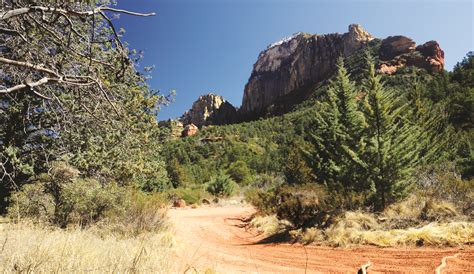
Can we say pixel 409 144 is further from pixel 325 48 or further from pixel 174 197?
pixel 325 48

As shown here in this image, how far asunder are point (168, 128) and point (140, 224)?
5.36m

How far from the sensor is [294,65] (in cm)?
15600

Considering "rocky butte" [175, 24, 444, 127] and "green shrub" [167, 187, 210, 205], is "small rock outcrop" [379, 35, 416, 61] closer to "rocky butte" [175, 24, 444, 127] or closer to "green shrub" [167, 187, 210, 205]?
"rocky butte" [175, 24, 444, 127]

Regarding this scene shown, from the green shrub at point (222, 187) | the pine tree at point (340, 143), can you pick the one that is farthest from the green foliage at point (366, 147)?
the green shrub at point (222, 187)

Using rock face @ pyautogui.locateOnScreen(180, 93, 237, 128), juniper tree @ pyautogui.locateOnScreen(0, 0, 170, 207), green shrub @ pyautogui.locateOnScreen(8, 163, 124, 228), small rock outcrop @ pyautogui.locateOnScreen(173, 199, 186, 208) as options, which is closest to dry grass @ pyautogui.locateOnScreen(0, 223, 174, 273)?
juniper tree @ pyautogui.locateOnScreen(0, 0, 170, 207)

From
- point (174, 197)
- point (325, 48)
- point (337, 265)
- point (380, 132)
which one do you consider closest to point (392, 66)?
point (325, 48)

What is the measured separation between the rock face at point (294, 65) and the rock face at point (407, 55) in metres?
16.5

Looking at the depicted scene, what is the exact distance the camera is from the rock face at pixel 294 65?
5384 inches

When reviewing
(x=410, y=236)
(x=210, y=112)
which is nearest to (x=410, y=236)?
(x=410, y=236)

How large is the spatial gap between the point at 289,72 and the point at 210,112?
4146cm

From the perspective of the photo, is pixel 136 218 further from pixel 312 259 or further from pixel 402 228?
pixel 402 228

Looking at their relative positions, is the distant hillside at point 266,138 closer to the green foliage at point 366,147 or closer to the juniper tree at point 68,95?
the green foliage at point 366,147

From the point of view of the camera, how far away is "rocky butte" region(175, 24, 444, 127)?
129 meters

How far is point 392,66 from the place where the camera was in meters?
96.1
